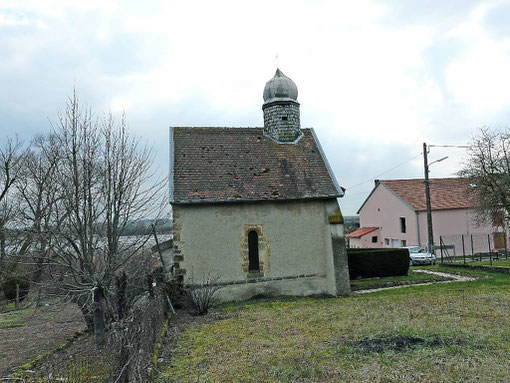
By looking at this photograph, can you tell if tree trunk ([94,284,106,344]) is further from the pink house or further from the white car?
the pink house

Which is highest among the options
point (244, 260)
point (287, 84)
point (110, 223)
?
point (287, 84)

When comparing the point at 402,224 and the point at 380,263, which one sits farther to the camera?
the point at 402,224

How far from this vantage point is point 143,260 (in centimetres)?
1215

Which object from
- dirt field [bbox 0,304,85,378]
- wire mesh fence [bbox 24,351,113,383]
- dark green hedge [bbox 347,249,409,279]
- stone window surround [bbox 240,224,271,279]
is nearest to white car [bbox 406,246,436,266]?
dark green hedge [bbox 347,249,409,279]

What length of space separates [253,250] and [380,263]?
7.11 metres

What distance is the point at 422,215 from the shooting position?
2988cm

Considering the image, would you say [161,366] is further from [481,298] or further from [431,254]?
[431,254]

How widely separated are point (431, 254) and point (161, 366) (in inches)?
799

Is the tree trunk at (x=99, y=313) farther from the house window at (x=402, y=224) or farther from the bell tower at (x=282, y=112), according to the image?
the house window at (x=402, y=224)

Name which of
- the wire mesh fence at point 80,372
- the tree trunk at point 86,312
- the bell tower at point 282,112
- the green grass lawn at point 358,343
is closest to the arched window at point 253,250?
the green grass lawn at point 358,343

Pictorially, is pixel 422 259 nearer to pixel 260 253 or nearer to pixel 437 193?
pixel 437 193

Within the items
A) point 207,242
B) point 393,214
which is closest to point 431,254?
point 393,214

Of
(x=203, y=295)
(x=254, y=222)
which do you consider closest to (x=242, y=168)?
(x=254, y=222)

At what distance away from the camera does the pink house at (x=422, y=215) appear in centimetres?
2978
